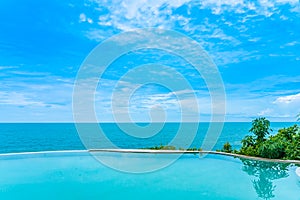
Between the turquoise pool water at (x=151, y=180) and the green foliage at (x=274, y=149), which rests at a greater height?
the green foliage at (x=274, y=149)

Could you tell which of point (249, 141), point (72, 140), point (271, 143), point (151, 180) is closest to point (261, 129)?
point (249, 141)

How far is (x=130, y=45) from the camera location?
7180 mm

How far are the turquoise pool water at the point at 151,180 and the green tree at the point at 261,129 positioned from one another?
1.20m

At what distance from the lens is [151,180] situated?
6.54m

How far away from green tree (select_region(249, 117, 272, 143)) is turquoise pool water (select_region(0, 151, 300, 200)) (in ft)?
3.94

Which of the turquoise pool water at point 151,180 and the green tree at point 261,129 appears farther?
the green tree at point 261,129

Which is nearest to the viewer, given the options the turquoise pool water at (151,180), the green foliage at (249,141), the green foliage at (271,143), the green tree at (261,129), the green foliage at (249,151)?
the turquoise pool water at (151,180)

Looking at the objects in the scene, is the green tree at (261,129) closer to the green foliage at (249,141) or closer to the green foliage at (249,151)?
the green foliage at (249,141)

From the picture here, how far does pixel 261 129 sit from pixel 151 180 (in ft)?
15.3

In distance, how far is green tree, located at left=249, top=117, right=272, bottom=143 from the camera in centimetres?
914

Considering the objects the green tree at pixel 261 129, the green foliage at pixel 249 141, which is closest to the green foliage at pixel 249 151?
the green foliage at pixel 249 141

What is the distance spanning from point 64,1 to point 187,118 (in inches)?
207

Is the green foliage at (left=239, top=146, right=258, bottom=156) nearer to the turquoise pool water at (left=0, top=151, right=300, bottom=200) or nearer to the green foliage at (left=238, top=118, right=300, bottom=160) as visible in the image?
the green foliage at (left=238, top=118, right=300, bottom=160)

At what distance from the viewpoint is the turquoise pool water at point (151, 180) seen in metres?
5.50
